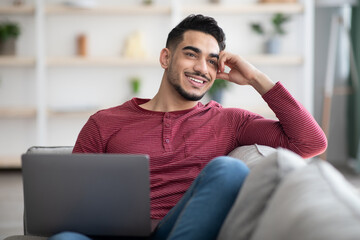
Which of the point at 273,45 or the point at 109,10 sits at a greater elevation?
the point at 109,10

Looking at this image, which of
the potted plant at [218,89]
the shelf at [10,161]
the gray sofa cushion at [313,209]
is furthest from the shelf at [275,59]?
the gray sofa cushion at [313,209]

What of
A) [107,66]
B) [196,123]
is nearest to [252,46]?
[107,66]

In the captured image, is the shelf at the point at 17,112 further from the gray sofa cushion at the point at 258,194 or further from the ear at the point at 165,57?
the gray sofa cushion at the point at 258,194

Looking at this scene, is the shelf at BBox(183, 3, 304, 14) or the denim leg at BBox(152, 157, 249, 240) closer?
the denim leg at BBox(152, 157, 249, 240)

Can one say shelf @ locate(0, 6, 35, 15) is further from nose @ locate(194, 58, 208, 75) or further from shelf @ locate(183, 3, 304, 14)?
nose @ locate(194, 58, 208, 75)

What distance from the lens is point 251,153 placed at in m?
1.94

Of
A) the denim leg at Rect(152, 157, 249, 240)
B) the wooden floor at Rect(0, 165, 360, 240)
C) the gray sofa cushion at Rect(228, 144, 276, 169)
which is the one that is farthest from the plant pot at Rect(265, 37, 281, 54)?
the denim leg at Rect(152, 157, 249, 240)

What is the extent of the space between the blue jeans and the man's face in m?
0.76

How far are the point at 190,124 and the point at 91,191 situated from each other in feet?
2.41

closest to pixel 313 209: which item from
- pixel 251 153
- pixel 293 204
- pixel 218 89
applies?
pixel 293 204

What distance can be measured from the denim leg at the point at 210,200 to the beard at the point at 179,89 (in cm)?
75

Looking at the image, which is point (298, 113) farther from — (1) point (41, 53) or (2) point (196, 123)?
(1) point (41, 53)

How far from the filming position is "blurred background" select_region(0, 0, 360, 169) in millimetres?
5492

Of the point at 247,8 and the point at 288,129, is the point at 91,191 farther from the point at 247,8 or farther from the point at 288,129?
the point at 247,8
